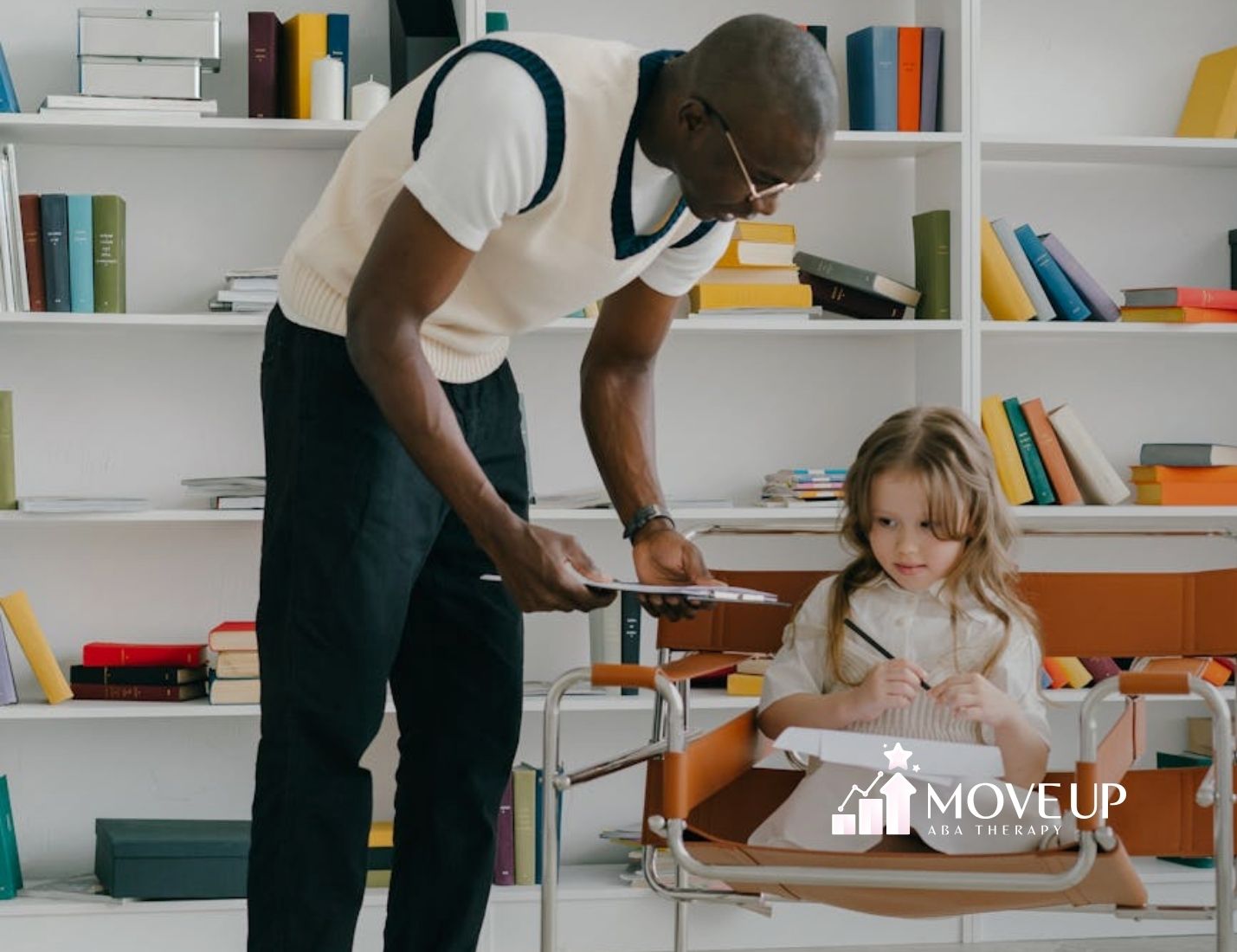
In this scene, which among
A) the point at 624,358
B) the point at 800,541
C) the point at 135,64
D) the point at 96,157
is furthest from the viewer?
the point at 800,541

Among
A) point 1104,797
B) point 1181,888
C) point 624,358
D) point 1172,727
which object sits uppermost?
point 624,358

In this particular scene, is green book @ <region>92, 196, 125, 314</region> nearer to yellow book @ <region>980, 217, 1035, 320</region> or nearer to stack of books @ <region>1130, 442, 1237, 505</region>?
yellow book @ <region>980, 217, 1035, 320</region>

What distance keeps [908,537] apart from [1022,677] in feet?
0.72

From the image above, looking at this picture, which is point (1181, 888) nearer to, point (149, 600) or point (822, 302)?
point (822, 302)

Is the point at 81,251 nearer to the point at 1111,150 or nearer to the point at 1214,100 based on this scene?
the point at 1111,150

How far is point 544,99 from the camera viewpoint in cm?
150

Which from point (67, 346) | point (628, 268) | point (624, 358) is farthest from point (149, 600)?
point (628, 268)

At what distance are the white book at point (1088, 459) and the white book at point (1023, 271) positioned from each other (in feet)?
0.64

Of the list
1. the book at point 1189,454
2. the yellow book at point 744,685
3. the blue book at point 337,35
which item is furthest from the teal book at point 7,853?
the book at point 1189,454

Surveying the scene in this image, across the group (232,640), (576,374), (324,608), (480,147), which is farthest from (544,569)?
(576,374)

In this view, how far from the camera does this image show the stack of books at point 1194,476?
3.29 m

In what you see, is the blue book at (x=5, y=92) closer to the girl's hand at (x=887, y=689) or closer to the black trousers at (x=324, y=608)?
the black trousers at (x=324, y=608)

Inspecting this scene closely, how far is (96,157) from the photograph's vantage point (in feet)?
10.7

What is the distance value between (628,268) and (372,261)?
1.00ft
